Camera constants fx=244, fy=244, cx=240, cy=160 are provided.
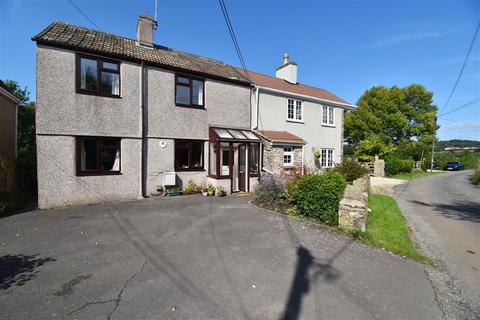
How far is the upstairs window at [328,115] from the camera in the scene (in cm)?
1877

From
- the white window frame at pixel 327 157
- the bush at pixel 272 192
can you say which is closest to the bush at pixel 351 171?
the white window frame at pixel 327 157

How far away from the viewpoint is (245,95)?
14250 mm

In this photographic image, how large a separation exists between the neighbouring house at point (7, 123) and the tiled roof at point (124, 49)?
20.2 ft

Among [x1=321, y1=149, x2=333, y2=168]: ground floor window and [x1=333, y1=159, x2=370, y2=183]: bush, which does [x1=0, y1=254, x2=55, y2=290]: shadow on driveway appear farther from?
[x1=321, y1=149, x2=333, y2=168]: ground floor window

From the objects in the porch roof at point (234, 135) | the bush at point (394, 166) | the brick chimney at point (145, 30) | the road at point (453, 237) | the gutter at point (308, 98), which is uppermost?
the brick chimney at point (145, 30)

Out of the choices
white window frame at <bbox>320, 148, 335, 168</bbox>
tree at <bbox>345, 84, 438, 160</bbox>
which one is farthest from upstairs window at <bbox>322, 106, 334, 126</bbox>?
tree at <bbox>345, 84, 438, 160</bbox>

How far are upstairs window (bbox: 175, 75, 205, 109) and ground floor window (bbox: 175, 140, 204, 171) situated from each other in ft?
6.23

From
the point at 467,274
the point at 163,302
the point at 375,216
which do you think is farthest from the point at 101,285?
the point at 375,216

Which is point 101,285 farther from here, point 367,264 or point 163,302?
point 367,264

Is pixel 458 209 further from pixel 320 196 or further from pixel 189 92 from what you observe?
pixel 189 92

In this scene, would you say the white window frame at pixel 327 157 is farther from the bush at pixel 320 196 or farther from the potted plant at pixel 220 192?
the bush at pixel 320 196

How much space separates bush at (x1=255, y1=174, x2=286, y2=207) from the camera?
931 cm

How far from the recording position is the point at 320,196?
759cm

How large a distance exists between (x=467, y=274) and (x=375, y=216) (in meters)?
3.94
